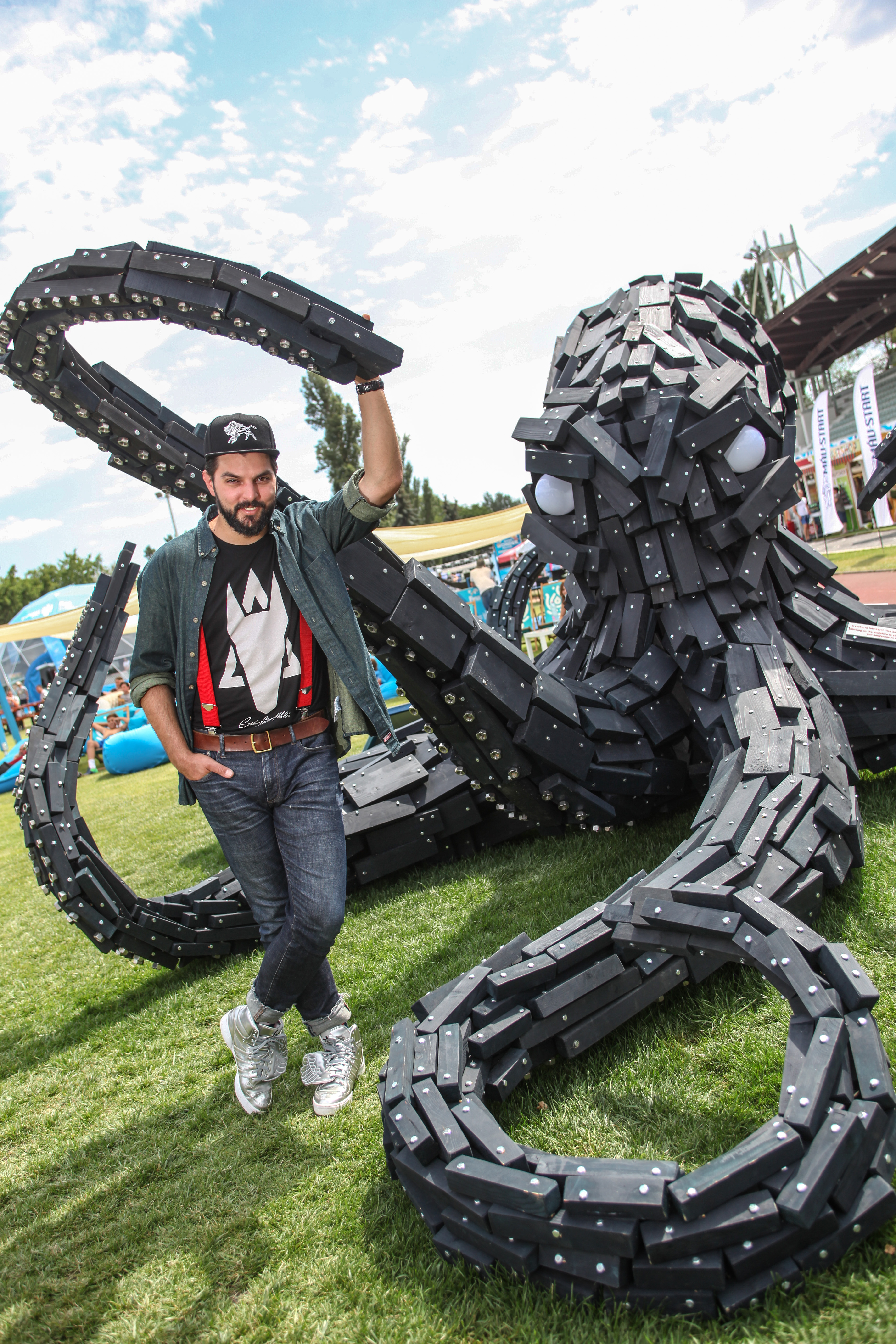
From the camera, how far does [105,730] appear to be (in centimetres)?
1476

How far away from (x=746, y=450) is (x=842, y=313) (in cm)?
1779

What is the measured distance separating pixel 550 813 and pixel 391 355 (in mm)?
1765

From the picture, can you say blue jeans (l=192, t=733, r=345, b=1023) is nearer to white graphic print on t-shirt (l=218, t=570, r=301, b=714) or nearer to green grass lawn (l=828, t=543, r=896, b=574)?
white graphic print on t-shirt (l=218, t=570, r=301, b=714)

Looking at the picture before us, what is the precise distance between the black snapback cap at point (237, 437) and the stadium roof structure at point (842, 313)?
598 inches

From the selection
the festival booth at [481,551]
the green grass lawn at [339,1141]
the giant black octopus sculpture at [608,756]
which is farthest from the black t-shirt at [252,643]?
the festival booth at [481,551]

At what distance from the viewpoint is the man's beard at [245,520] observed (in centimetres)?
238

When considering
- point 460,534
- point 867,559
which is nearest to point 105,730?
point 460,534

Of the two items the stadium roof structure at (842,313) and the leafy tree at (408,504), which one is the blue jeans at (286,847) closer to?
the stadium roof structure at (842,313)

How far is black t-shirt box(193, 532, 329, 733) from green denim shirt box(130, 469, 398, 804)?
0.03m

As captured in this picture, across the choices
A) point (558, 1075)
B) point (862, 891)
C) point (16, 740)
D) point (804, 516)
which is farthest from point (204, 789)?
point (804, 516)

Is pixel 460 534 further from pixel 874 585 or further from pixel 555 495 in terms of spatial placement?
pixel 555 495

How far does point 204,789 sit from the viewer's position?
2.49 m

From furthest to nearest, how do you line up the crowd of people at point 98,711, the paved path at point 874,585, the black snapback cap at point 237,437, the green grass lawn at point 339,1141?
1. the crowd of people at point 98,711
2. the paved path at point 874,585
3. the black snapback cap at point 237,437
4. the green grass lawn at point 339,1141

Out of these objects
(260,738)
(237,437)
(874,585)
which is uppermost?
(237,437)
